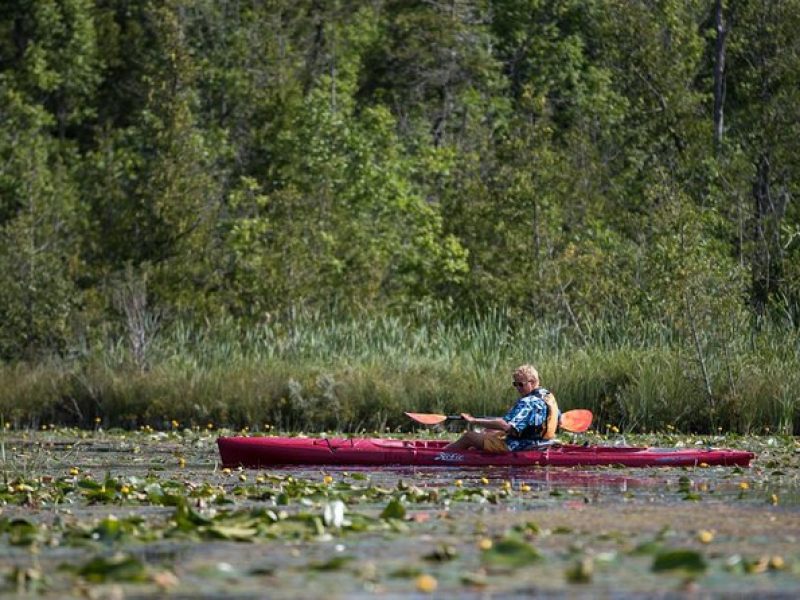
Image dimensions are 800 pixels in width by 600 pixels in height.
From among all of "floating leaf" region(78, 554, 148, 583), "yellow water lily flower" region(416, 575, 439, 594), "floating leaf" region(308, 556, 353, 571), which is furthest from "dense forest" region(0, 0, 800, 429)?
"floating leaf" region(78, 554, 148, 583)

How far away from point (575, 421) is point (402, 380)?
592 centimetres

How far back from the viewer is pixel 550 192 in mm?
31375

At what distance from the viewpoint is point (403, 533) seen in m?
10.0

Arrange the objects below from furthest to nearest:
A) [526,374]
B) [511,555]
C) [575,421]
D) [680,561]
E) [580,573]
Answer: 1. [575,421]
2. [526,374]
3. [511,555]
4. [680,561]
5. [580,573]

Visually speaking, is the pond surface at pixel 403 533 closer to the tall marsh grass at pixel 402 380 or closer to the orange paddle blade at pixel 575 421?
→ the orange paddle blade at pixel 575 421

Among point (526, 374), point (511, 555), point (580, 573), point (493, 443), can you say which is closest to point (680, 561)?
point (580, 573)

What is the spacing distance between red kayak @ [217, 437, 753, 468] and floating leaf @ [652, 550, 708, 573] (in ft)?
23.9

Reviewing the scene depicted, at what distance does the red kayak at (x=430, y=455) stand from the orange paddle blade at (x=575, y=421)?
57 centimetres

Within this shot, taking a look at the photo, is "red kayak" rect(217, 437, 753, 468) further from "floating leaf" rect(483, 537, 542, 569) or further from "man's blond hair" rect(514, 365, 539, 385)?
"floating leaf" rect(483, 537, 542, 569)

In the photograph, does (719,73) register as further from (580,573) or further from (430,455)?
(580,573)

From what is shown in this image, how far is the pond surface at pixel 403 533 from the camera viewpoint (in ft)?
26.4

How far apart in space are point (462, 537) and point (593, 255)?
20725 millimetres

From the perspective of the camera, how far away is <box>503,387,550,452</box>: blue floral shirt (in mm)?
16219

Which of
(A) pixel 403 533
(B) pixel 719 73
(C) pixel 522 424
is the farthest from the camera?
(B) pixel 719 73
